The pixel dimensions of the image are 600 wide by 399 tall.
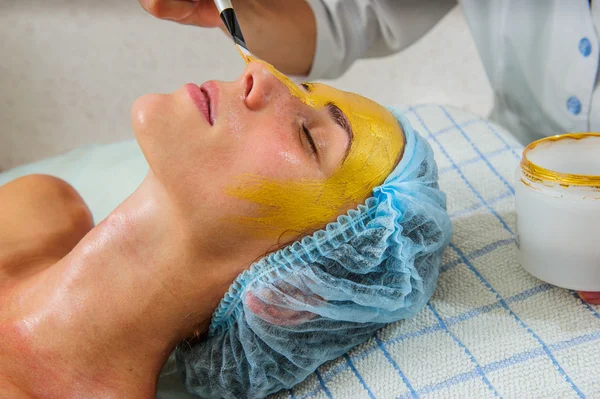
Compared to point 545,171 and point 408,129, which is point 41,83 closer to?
point 408,129

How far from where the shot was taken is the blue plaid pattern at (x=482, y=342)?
3.72 feet

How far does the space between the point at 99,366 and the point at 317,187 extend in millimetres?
561

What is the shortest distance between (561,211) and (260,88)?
2.07 ft

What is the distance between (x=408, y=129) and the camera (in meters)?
1.27

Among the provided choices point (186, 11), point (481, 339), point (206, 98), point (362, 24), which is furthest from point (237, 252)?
point (362, 24)

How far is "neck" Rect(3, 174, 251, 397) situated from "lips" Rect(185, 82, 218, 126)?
18 cm

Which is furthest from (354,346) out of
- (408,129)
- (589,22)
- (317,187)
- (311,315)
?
(589,22)

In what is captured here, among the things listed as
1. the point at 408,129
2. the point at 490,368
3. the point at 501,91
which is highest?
the point at 408,129

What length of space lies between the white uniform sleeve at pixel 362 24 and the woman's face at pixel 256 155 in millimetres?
710

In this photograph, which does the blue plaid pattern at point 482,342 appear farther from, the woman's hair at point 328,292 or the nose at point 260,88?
the nose at point 260,88

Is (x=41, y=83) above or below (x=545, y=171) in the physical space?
above

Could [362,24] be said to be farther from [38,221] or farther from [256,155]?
[38,221]

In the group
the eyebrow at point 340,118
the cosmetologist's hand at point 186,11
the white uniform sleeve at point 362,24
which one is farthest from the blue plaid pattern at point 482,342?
the cosmetologist's hand at point 186,11

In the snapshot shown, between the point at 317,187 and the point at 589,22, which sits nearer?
the point at 317,187
